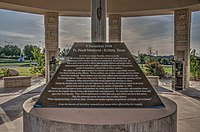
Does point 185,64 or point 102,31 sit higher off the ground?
point 102,31

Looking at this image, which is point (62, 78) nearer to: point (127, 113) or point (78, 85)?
point (78, 85)

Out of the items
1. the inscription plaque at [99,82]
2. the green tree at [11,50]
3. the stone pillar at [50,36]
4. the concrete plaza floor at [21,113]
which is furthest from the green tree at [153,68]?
the inscription plaque at [99,82]

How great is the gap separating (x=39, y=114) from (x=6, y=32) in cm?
1154

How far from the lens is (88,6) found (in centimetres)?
938

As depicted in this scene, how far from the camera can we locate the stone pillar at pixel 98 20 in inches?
147

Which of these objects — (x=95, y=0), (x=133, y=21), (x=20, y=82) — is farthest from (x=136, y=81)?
(x=133, y=21)

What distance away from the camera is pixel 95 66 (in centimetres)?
290

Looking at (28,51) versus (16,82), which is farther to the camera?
(28,51)

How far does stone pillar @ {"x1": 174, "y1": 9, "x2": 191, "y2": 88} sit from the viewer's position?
8562mm

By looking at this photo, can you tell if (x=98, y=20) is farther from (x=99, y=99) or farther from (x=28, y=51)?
(x=28, y=51)

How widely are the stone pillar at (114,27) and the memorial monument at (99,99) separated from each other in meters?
6.83

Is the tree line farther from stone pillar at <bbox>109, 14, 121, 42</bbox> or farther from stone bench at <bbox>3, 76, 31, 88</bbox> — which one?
stone pillar at <bbox>109, 14, 121, 42</bbox>

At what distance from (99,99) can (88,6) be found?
729cm

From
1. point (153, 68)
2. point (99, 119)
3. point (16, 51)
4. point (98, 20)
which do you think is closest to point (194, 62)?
point (153, 68)
